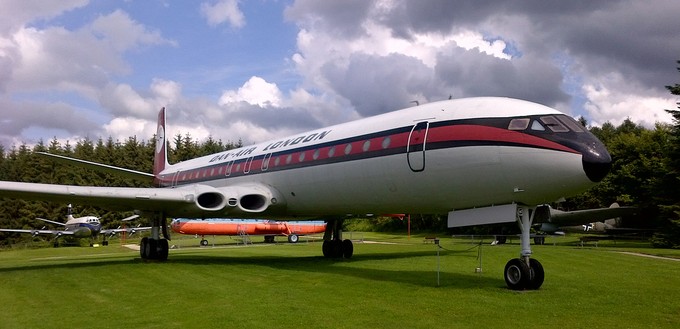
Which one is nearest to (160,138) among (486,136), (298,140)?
(298,140)

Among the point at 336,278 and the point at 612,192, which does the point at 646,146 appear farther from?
the point at 336,278

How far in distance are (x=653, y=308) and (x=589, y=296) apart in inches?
45.2

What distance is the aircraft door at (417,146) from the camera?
10.6m

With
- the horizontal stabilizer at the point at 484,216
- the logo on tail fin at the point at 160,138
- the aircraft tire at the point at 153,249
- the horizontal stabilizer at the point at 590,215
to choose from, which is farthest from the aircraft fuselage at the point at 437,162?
the horizontal stabilizer at the point at 590,215

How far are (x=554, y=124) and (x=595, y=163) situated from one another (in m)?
0.99

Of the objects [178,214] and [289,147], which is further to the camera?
[178,214]

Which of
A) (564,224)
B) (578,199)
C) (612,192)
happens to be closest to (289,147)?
(564,224)

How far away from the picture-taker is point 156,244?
16.7 metres

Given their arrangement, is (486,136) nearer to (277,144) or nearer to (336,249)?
(277,144)

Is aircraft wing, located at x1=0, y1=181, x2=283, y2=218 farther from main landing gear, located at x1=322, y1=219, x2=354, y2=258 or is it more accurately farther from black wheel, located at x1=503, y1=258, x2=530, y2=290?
black wheel, located at x1=503, y1=258, x2=530, y2=290

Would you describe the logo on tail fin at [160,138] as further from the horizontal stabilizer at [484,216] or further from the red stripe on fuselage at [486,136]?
the horizontal stabilizer at [484,216]

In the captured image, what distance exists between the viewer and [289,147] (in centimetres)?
1533

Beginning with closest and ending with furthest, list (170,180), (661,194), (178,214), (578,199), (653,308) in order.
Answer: (653,308)
(178,214)
(170,180)
(661,194)
(578,199)

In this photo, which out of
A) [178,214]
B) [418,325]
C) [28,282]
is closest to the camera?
[418,325]
